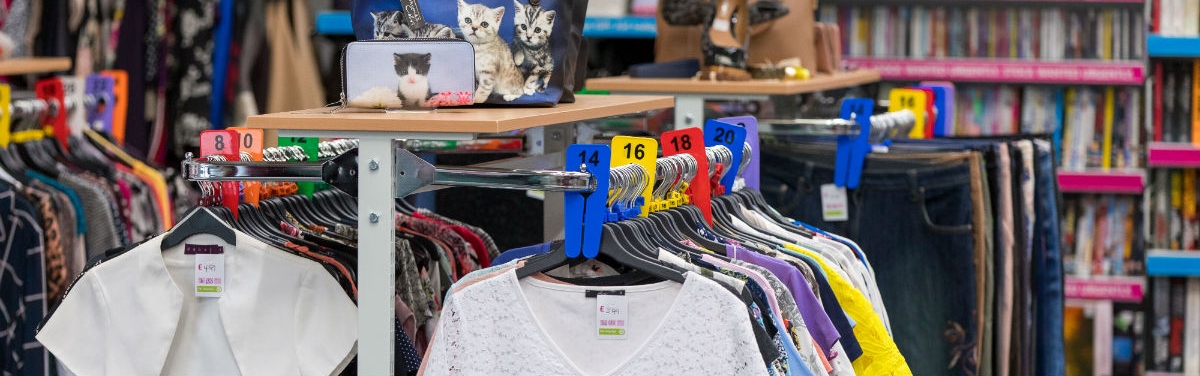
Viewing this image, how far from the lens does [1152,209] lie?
4.61m

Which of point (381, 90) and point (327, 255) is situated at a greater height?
point (381, 90)

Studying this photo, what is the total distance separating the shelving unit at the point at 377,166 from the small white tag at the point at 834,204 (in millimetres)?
1166

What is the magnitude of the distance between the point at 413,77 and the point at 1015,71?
3.06 m

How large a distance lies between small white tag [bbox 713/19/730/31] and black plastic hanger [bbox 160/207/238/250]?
1.46 m

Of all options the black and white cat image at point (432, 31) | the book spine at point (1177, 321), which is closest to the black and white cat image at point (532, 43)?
the black and white cat image at point (432, 31)

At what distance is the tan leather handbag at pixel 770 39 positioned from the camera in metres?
3.41

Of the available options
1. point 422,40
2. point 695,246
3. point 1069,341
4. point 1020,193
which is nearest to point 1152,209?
point 1069,341

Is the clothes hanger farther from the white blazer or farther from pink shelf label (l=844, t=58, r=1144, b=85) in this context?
pink shelf label (l=844, t=58, r=1144, b=85)

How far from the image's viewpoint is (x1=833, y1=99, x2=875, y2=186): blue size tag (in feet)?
9.21

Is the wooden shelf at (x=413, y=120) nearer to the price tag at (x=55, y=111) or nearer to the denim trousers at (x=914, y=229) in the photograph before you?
the denim trousers at (x=914, y=229)

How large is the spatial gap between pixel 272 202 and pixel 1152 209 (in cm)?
338

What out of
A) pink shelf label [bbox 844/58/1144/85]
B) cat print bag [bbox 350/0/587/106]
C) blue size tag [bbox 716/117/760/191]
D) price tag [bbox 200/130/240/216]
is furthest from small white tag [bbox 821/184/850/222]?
pink shelf label [bbox 844/58/1144/85]

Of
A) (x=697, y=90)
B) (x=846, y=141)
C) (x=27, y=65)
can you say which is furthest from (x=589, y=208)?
(x=27, y=65)

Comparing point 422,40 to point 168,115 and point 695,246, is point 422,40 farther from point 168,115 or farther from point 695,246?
point 168,115
